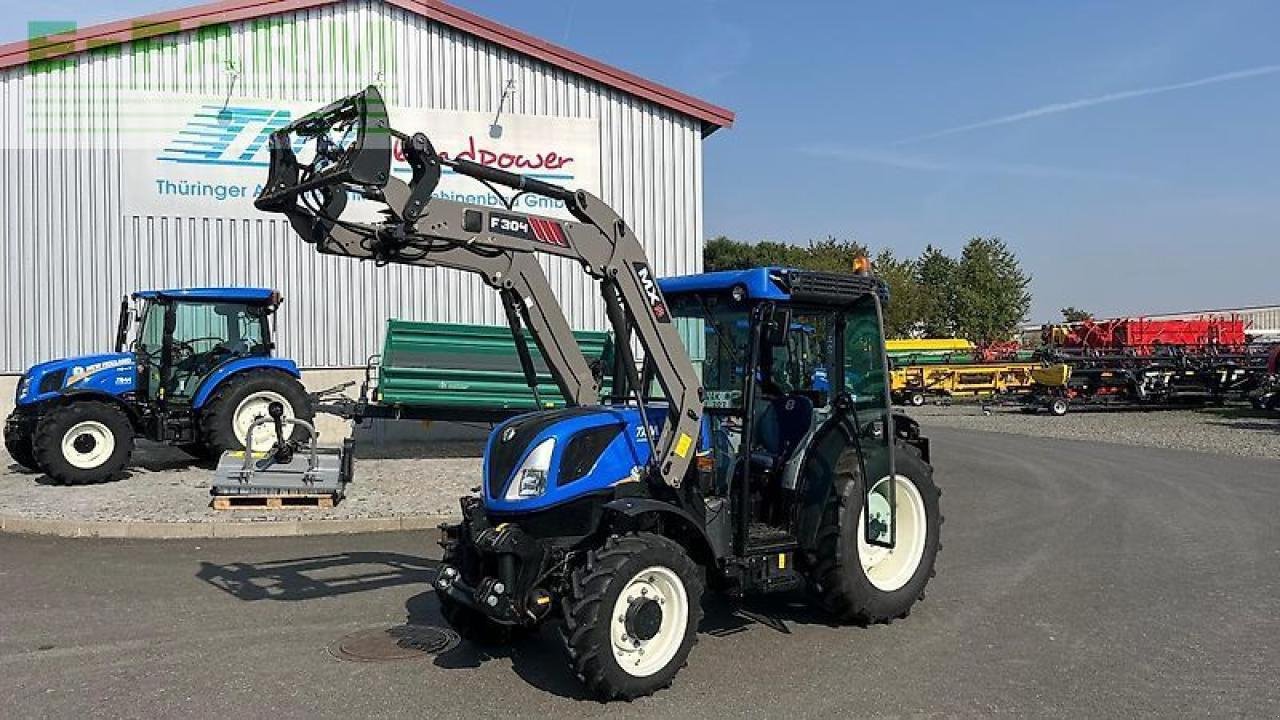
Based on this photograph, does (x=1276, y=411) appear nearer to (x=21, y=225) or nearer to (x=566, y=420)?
(x=566, y=420)

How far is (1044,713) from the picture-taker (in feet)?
16.8

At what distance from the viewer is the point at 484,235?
213 inches

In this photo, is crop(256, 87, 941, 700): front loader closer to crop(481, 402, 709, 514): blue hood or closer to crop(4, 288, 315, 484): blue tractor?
crop(481, 402, 709, 514): blue hood

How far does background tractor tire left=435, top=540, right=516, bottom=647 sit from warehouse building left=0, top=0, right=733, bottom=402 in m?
13.0

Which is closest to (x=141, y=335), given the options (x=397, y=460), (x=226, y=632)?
(x=397, y=460)

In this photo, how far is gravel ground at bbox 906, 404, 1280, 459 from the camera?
65.4ft

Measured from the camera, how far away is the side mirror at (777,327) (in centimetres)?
619

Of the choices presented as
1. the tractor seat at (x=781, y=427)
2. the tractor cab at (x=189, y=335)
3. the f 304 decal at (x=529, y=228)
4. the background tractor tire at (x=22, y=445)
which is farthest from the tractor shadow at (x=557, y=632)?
the background tractor tire at (x=22, y=445)

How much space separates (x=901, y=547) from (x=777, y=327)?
6.53 ft

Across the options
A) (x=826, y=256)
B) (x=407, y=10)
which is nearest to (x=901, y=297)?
(x=826, y=256)

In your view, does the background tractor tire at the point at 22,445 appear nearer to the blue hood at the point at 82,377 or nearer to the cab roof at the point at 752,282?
the blue hood at the point at 82,377

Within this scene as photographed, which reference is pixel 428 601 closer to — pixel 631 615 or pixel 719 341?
pixel 631 615

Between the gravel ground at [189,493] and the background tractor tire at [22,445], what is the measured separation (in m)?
0.20

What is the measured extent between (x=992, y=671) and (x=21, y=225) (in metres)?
17.5
